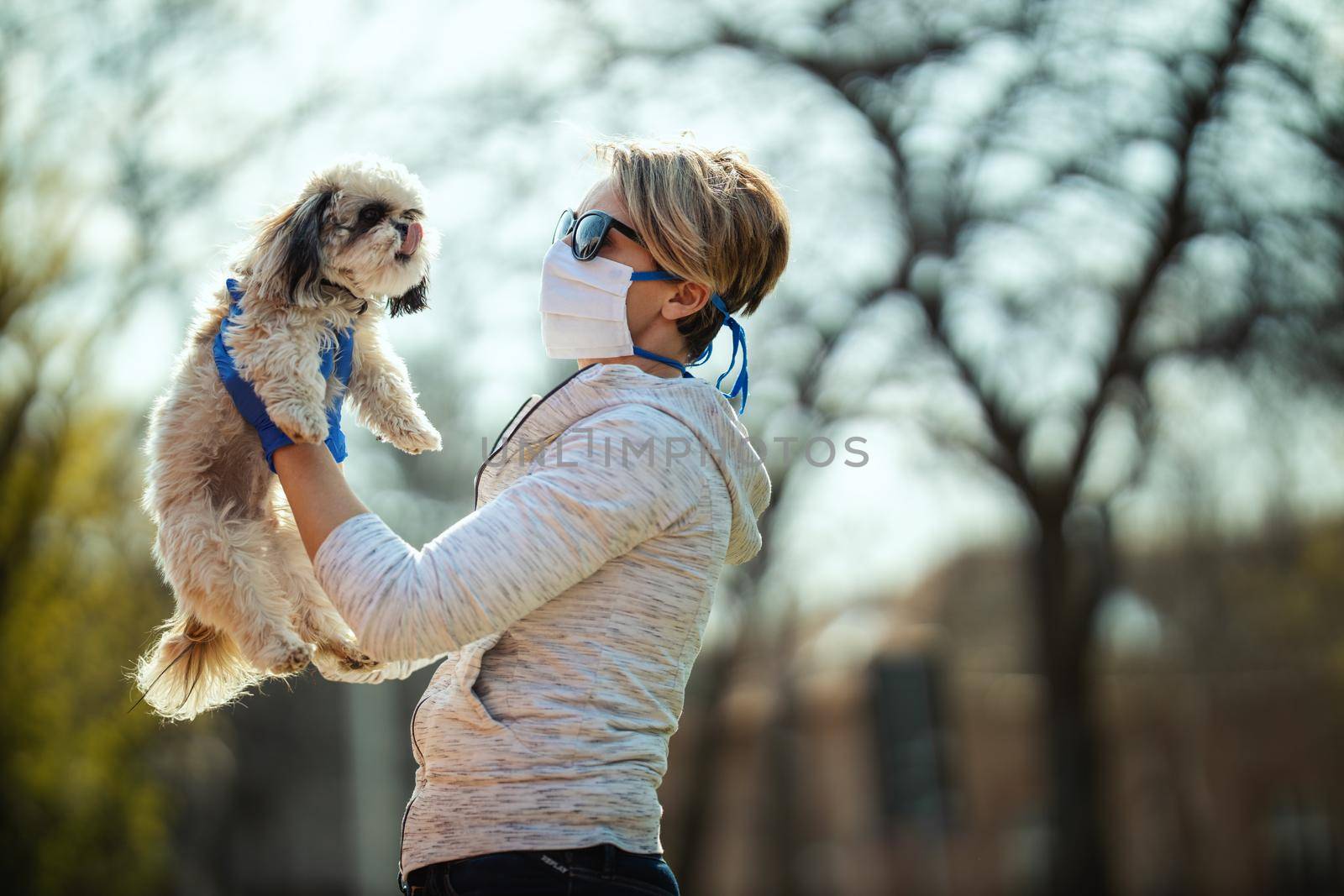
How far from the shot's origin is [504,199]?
1205cm

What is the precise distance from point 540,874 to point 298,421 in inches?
36.4

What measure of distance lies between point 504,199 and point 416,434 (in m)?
9.67

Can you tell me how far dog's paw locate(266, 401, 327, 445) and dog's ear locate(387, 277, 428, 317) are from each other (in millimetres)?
653

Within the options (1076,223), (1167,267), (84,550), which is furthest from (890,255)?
(84,550)

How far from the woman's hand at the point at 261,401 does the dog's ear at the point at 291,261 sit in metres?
0.10

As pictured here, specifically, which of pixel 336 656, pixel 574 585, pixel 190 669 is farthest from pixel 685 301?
pixel 190 669

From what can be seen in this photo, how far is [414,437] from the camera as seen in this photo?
2764 millimetres

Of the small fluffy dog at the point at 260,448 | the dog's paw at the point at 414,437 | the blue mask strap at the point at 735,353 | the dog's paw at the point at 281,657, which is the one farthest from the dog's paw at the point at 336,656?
the blue mask strap at the point at 735,353

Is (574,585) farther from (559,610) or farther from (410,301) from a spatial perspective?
(410,301)

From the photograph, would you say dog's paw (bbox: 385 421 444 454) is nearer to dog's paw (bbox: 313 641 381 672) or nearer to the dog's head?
the dog's head

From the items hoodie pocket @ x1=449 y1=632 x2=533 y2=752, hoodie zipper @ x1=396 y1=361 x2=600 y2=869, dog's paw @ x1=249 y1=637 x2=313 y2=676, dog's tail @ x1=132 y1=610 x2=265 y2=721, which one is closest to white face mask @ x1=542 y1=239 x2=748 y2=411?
hoodie zipper @ x1=396 y1=361 x2=600 y2=869

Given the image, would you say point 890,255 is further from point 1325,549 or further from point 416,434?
point 1325,549

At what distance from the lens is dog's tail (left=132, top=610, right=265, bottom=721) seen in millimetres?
2535

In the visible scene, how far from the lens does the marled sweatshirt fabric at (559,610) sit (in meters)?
2.03
